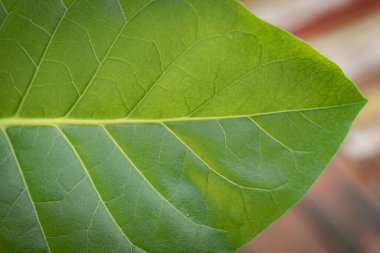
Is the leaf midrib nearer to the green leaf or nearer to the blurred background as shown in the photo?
the green leaf

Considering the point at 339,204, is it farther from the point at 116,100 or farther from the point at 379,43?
the point at 116,100

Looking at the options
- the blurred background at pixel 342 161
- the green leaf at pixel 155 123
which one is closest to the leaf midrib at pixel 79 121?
the green leaf at pixel 155 123

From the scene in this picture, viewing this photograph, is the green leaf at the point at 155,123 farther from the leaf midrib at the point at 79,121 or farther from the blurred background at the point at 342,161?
the blurred background at the point at 342,161

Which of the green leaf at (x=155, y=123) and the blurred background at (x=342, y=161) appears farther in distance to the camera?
the blurred background at (x=342, y=161)

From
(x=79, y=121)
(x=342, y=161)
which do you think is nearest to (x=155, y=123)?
(x=79, y=121)

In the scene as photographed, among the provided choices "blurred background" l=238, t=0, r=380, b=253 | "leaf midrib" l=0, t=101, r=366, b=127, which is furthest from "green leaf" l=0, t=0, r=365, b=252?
"blurred background" l=238, t=0, r=380, b=253

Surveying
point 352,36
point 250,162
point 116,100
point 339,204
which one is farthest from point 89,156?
point 352,36
